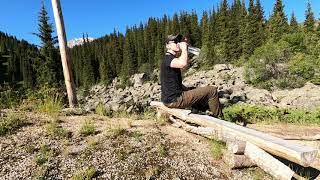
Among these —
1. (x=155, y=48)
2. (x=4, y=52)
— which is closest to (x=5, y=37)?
(x=4, y=52)

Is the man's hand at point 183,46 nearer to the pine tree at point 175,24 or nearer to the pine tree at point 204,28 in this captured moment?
the pine tree at point 204,28

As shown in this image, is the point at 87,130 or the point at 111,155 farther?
the point at 87,130

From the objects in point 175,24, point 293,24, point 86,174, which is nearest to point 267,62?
point 293,24

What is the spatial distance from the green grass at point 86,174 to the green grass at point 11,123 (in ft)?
7.43

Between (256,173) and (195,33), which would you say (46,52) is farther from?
(195,33)

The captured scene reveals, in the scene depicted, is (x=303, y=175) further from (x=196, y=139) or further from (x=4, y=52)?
(x=4, y=52)

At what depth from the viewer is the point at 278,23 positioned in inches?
2825

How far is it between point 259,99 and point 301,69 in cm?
1501

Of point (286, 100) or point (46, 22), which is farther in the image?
point (46, 22)

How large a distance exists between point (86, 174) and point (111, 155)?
0.85 m

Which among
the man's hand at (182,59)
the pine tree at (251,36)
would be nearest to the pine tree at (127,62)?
the pine tree at (251,36)

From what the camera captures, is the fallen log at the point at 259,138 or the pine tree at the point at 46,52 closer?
the fallen log at the point at 259,138

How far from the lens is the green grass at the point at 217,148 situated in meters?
6.25

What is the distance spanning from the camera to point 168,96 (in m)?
7.94
